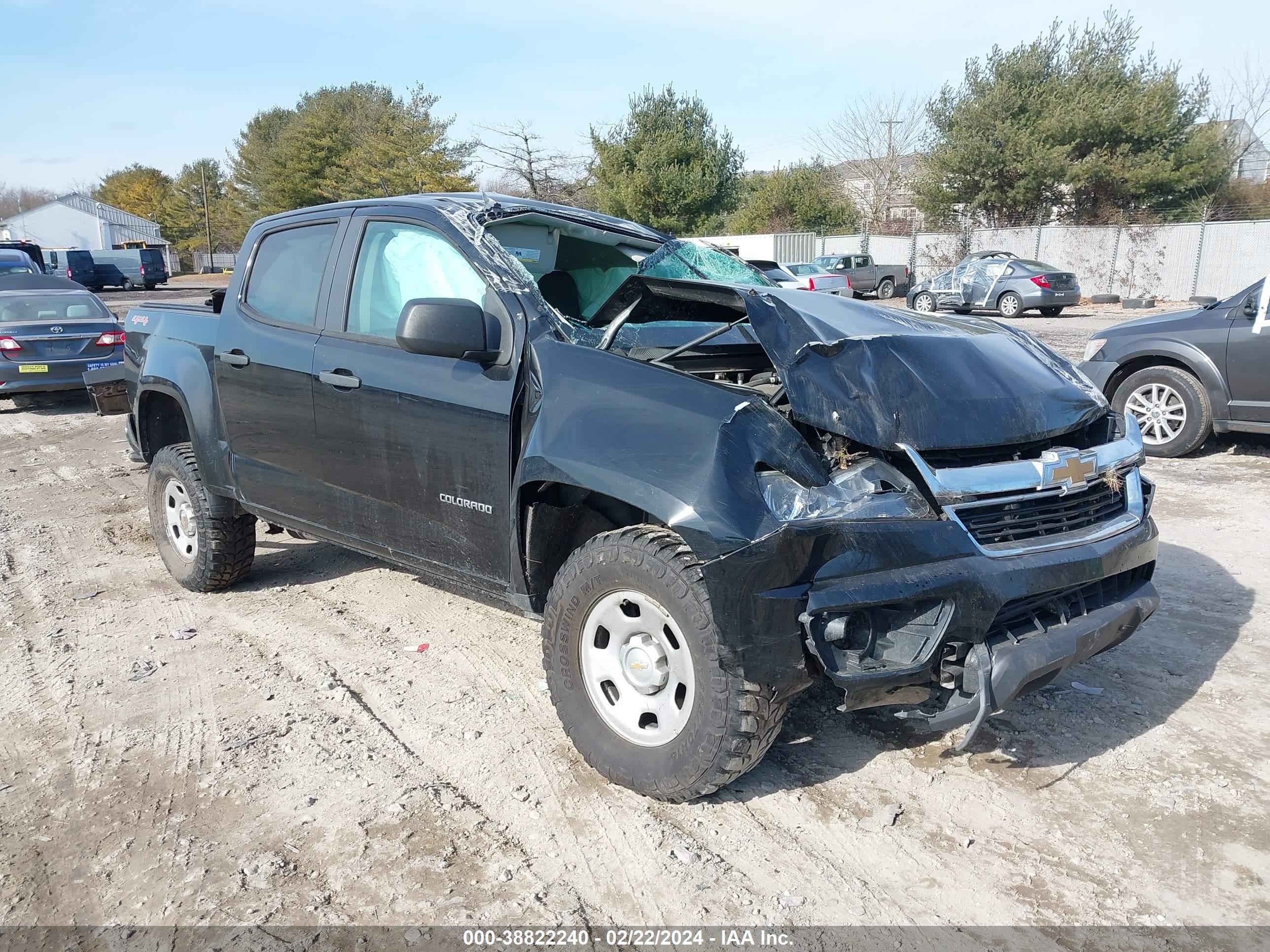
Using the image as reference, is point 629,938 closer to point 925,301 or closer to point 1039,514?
point 1039,514

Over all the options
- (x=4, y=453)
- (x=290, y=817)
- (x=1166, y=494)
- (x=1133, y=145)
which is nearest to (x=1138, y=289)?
(x=1133, y=145)

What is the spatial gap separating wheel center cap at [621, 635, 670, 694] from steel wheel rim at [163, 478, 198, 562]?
10.1ft

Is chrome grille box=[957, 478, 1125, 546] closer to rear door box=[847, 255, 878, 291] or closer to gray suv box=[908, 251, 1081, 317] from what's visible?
gray suv box=[908, 251, 1081, 317]

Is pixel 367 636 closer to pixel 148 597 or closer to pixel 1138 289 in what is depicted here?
pixel 148 597

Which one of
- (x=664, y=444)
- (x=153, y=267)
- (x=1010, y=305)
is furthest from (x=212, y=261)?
(x=664, y=444)

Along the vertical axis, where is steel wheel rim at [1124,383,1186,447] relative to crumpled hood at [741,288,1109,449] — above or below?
below

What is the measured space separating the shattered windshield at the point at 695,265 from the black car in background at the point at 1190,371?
4340 millimetres

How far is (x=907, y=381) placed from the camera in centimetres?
314

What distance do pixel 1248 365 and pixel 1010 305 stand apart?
54.1ft

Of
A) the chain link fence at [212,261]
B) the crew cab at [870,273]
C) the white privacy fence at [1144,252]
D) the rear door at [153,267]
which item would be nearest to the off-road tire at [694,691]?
the crew cab at [870,273]

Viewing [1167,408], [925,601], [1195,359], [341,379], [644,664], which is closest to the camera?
[925,601]

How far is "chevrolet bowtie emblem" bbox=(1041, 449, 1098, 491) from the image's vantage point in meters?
3.06

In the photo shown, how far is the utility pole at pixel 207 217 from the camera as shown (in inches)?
2552

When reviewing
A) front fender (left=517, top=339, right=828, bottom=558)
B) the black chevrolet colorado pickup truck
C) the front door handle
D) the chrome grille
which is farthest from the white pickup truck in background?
front fender (left=517, top=339, right=828, bottom=558)
